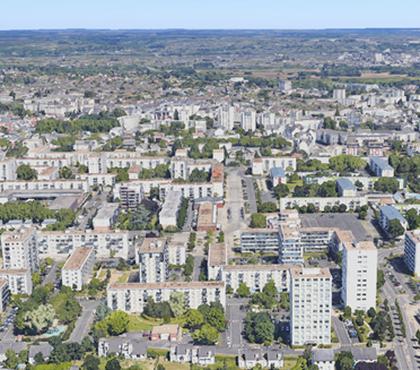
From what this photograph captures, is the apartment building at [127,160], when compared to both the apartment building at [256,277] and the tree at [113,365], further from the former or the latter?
the tree at [113,365]

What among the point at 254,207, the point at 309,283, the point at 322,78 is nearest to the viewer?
the point at 309,283

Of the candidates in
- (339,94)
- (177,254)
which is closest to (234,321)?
(177,254)

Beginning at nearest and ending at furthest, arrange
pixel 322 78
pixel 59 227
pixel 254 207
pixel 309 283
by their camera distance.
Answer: pixel 309 283, pixel 59 227, pixel 254 207, pixel 322 78

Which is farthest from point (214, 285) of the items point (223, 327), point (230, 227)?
point (230, 227)

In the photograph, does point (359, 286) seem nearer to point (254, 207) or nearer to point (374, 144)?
point (254, 207)

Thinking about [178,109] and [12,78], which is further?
[12,78]

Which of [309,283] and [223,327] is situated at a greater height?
[309,283]
